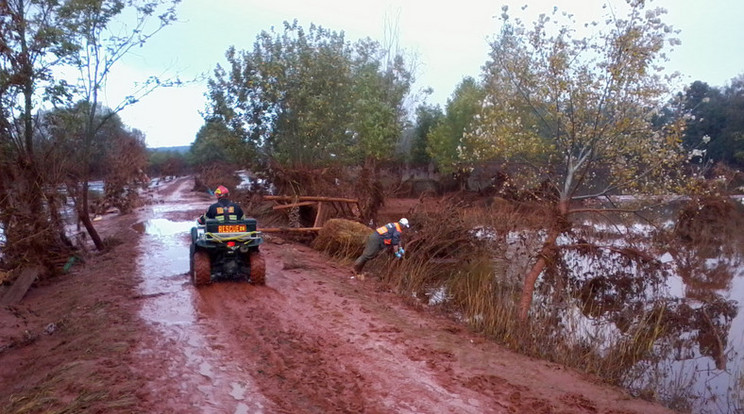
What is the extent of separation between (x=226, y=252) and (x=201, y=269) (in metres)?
0.54

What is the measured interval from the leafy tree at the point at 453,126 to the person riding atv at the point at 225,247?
2558cm

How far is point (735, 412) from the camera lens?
800 centimetres

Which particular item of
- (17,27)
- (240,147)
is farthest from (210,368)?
(240,147)

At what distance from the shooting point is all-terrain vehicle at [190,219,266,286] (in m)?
10.4

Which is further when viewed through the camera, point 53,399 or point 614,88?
point 614,88

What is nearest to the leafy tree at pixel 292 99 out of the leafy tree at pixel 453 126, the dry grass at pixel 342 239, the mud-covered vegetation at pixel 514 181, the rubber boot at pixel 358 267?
Answer: the mud-covered vegetation at pixel 514 181

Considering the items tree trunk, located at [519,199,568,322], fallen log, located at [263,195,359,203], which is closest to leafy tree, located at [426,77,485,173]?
fallen log, located at [263,195,359,203]

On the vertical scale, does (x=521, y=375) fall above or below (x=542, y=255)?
below

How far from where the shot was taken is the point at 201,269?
10453 millimetres

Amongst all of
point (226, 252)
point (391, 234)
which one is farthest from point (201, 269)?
point (391, 234)

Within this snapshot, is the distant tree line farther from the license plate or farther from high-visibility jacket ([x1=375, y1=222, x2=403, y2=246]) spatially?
the license plate

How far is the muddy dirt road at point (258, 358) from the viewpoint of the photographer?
20.4 ft

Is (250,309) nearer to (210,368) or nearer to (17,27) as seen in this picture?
(210,368)

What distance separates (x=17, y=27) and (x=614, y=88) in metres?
11.7
